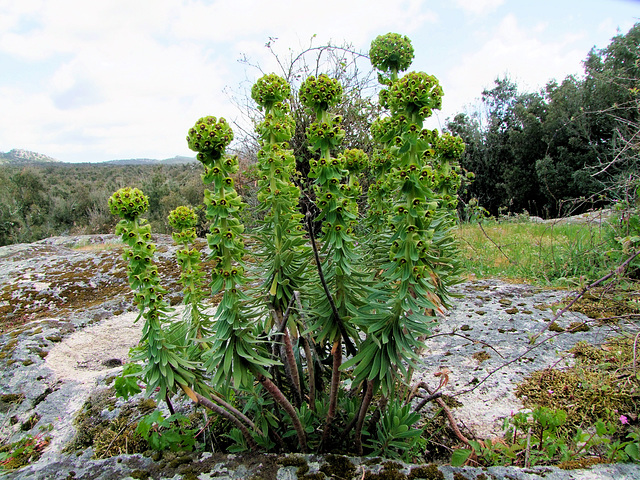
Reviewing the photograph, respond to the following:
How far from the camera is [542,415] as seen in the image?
180cm

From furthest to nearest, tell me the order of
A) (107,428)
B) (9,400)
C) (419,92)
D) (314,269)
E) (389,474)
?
(9,400)
(107,428)
(314,269)
(389,474)
(419,92)

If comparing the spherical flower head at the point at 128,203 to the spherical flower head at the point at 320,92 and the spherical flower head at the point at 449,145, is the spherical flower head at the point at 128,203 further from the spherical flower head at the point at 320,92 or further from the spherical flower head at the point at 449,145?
the spherical flower head at the point at 449,145

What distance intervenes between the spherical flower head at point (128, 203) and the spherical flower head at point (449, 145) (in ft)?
5.30

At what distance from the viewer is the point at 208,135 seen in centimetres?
134

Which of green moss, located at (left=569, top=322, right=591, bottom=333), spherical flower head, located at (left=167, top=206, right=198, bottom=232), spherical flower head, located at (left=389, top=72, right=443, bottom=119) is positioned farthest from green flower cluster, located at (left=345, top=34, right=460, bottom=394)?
green moss, located at (left=569, top=322, right=591, bottom=333)

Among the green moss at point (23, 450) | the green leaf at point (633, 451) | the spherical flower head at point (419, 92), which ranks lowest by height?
the green moss at point (23, 450)

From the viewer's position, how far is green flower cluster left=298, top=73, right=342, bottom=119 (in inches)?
60.1

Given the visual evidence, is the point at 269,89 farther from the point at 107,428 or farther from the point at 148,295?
the point at 107,428

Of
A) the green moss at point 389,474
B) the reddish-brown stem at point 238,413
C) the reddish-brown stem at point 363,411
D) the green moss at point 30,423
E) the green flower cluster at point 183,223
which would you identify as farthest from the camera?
the green moss at point 30,423

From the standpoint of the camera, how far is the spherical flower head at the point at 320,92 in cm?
153

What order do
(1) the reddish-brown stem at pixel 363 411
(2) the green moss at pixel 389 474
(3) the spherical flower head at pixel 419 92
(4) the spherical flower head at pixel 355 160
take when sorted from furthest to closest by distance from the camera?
(4) the spherical flower head at pixel 355 160 < (1) the reddish-brown stem at pixel 363 411 < (2) the green moss at pixel 389 474 < (3) the spherical flower head at pixel 419 92

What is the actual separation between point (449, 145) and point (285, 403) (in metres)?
1.68

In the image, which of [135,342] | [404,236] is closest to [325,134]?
[404,236]

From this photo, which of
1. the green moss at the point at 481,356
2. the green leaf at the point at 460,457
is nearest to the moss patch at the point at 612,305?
the green moss at the point at 481,356
